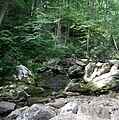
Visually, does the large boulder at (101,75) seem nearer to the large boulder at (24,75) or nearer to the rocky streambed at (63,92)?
the rocky streambed at (63,92)

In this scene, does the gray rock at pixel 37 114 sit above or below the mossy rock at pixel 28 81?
above

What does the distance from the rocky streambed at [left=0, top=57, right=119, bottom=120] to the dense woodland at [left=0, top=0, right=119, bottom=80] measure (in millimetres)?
596

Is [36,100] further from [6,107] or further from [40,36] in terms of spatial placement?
[40,36]

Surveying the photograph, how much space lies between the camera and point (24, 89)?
25.7ft

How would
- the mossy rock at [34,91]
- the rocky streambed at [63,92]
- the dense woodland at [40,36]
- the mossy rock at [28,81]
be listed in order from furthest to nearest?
the dense woodland at [40,36] → the mossy rock at [28,81] → the mossy rock at [34,91] → the rocky streambed at [63,92]

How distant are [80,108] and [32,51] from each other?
21.0 feet

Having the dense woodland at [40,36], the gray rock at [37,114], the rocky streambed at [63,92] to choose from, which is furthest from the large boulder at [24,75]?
the gray rock at [37,114]

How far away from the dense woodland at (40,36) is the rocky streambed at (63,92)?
1.96 feet

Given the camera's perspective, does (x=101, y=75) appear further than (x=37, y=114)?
Yes

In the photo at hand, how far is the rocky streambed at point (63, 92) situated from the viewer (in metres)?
4.60

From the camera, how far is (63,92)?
807 cm

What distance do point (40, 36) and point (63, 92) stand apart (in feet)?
11.1

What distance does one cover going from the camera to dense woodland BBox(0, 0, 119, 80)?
351 inches

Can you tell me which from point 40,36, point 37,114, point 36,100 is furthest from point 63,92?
point 37,114
